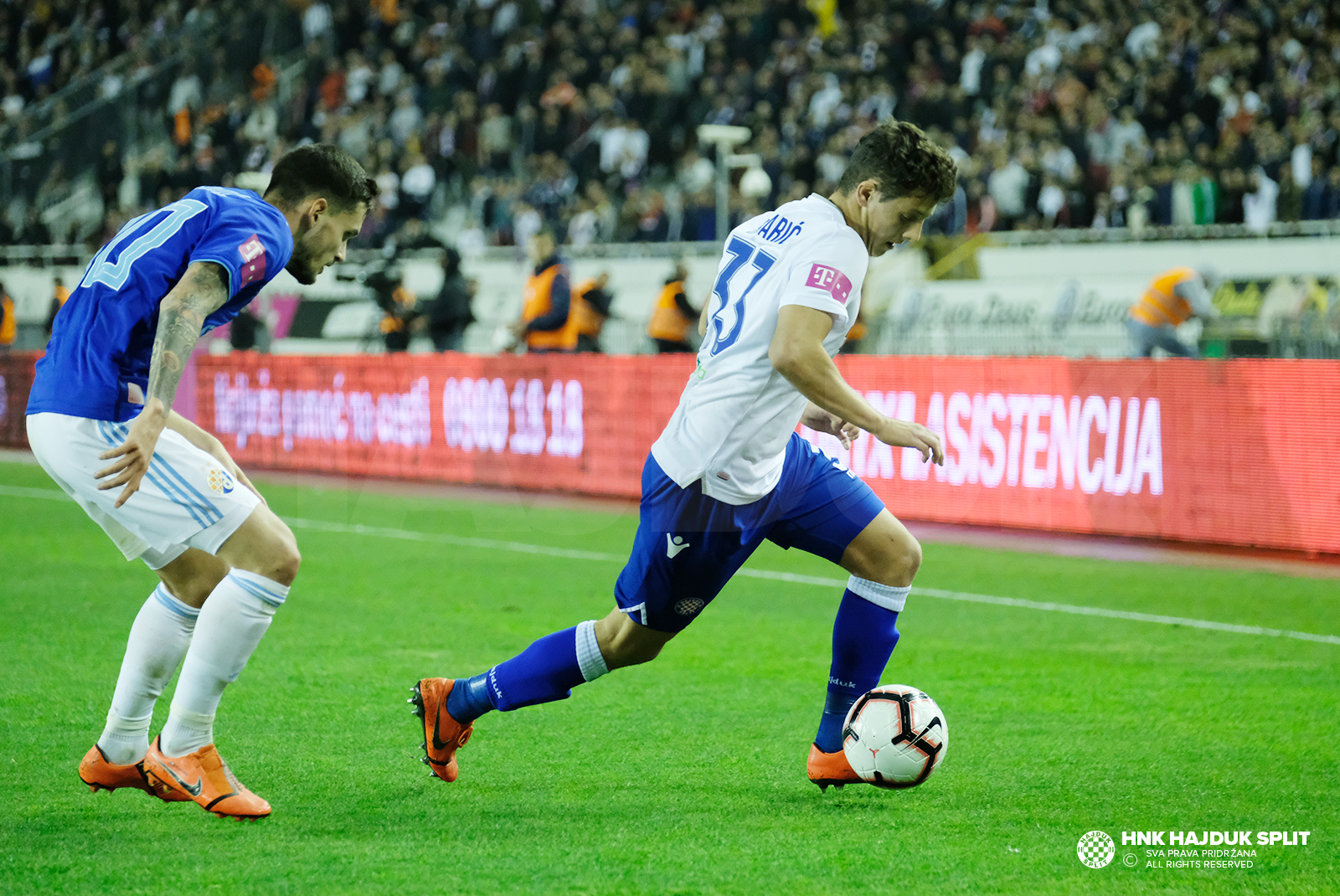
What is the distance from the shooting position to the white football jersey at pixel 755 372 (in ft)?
14.4

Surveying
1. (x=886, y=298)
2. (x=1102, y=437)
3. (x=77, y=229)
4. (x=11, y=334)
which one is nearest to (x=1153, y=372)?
(x=1102, y=437)

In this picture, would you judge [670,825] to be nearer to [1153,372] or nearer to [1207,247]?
[1153,372]

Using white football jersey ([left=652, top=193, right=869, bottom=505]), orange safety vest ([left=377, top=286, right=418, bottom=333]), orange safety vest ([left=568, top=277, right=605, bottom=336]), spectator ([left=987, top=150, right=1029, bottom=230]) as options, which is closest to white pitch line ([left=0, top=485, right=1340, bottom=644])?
white football jersey ([left=652, top=193, right=869, bottom=505])

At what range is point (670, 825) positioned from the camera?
438cm

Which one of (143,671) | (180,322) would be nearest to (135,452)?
(180,322)

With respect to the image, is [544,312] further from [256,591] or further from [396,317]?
[256,591]

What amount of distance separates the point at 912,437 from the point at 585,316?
511 inches

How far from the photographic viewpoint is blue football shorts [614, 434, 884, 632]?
4500 millimetres

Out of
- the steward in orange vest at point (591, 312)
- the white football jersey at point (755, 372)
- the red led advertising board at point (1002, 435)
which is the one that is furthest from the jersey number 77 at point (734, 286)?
the steward in orange vest at point (591, 312)

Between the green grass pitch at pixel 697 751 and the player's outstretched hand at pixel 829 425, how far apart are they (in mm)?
1124

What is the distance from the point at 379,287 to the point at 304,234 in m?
14.7

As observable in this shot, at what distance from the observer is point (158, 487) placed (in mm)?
4234

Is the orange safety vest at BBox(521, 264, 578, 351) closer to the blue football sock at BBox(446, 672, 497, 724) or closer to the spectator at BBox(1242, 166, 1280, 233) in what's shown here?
the spectator at BBox(1242, 166, 1280, 233)

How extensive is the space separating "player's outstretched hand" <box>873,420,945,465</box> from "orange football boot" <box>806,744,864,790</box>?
104 cm
